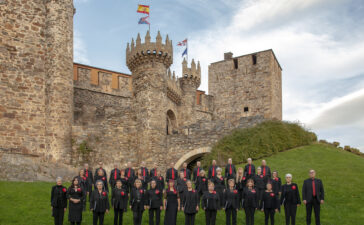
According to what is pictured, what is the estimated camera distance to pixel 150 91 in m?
26.1

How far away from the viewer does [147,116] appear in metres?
25.8

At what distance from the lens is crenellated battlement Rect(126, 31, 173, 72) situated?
26.8 m

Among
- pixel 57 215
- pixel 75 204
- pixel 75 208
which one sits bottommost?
pixel 57 215

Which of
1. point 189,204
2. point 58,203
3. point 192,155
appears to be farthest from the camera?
point 192,155

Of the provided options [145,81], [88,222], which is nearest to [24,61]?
[145,81]

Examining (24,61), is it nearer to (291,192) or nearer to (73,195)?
(73,195)

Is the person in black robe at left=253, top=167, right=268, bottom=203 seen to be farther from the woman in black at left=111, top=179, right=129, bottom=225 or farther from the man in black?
the woman in black at left=111, top=179, right=129, bottom=225

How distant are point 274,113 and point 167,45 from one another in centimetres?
1215

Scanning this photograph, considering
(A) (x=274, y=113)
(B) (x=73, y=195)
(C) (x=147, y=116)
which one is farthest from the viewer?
(A) (x=274, y=113)

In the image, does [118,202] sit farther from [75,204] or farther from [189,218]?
[189,218]

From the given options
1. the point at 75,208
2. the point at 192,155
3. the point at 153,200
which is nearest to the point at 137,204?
the point at 153,200

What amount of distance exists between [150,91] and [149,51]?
8.87 feet

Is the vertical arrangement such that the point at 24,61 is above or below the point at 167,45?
below

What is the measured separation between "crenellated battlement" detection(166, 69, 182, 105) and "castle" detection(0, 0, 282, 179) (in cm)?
9
